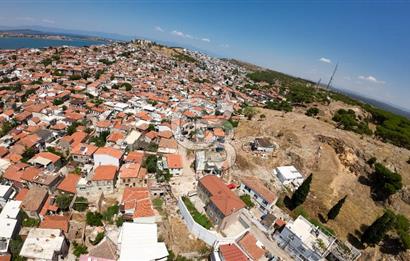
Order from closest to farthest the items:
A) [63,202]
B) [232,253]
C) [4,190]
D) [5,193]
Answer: [232,253], [5,193], [4,190], [63,202]

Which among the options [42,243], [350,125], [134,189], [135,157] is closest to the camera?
[42,243]

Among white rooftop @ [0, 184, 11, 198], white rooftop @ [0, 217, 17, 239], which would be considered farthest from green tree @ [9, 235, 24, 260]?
white rooftop @ [0, 184, 11, 198]

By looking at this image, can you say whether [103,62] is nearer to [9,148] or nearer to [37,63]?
[37,63]

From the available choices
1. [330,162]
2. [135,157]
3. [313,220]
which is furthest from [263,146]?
[135,157]

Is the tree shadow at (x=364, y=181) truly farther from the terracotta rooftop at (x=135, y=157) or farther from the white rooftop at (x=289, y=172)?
the terracotta rooftop at (x=135, y=157)

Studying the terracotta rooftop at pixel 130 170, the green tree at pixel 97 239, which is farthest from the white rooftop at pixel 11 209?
the terracotta rooftop at pixel 130 170

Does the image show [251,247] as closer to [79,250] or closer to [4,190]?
[79,250]

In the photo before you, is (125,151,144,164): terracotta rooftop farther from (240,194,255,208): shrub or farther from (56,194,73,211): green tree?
(240,194,255,208): shrub
